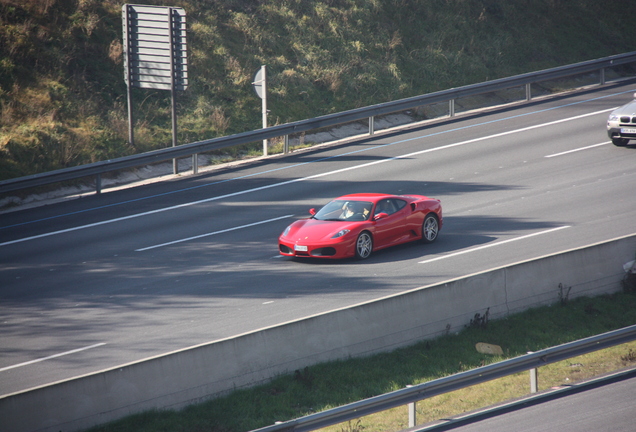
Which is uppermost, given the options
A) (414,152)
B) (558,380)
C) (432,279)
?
(414,152)

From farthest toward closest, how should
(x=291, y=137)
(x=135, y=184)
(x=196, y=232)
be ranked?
(x=291, y=137), (x=135, y=184), (x=196, y=232)

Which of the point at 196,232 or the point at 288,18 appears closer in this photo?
the point at 196,232

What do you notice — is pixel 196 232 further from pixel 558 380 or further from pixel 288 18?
pixel 288 18

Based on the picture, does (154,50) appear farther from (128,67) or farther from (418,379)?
(418,379)

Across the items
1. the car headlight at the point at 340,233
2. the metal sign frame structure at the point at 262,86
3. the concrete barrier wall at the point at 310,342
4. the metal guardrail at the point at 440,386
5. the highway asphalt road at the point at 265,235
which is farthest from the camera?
the metal sign frame structure at the point at 262,86

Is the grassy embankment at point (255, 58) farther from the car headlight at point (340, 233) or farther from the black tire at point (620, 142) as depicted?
the car headlight at point (340, 233)

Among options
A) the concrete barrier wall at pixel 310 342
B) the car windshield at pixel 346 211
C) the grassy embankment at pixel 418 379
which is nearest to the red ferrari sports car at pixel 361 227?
the car windshield at pixel 346 211

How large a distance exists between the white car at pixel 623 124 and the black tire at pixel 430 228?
897 cm

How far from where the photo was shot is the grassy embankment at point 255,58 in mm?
23797

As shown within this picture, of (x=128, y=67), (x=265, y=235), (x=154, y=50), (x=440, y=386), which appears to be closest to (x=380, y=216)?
(x=265, y=235)

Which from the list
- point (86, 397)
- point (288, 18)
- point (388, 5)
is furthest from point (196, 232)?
point (388, 5)

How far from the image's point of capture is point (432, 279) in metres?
13.5

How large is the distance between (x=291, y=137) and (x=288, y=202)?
24.2 ft

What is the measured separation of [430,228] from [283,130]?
931 cm
